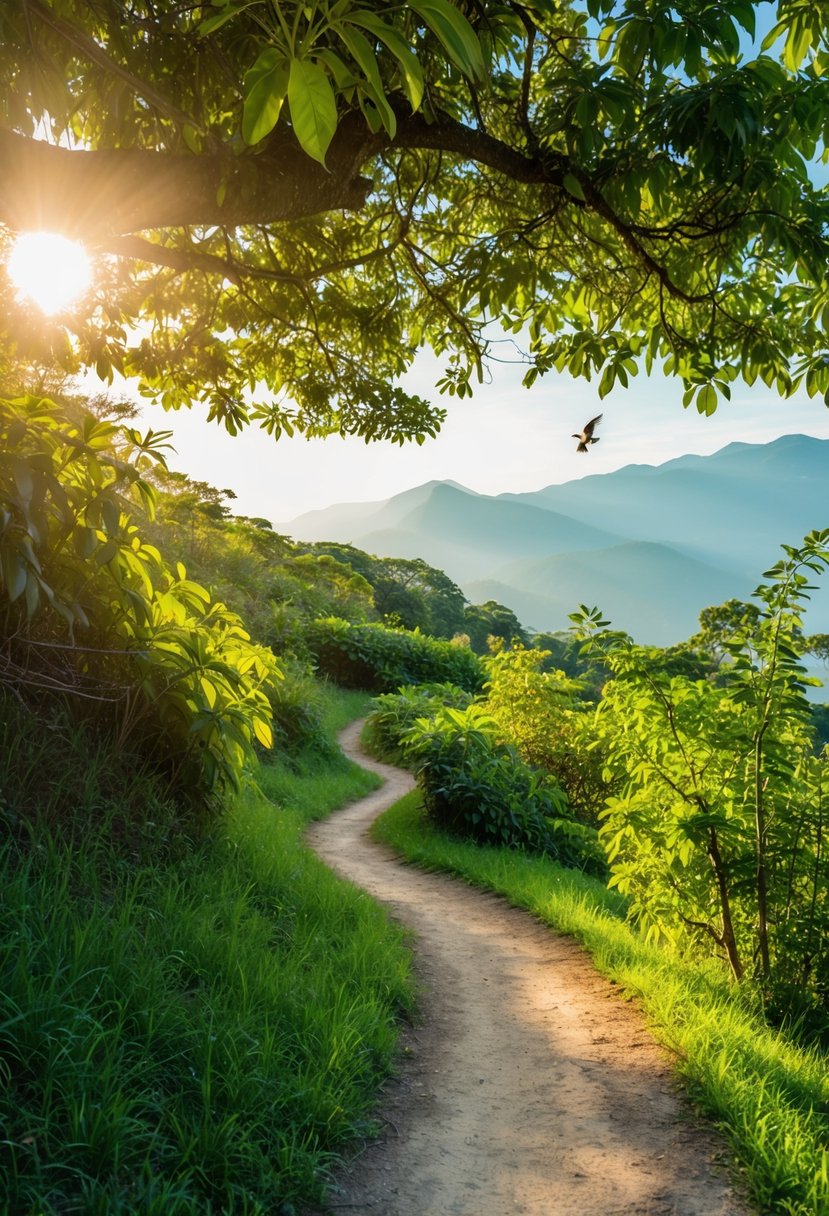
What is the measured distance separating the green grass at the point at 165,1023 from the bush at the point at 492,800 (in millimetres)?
4761

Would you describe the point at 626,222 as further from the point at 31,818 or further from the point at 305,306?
the point at 31,818

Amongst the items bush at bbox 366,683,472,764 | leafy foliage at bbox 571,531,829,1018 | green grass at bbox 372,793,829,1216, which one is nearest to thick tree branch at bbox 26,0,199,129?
leafy foliage at bbox 571,531,829,1018

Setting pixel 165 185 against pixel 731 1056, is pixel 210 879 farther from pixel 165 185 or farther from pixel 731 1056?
pixel 165 185

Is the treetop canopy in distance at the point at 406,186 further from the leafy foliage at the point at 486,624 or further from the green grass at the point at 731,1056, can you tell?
the leafy foliage at the point at 486,624

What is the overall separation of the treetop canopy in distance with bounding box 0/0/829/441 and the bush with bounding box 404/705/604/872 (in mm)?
4648

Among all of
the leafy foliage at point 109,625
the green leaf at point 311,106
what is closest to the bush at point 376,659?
the leafy foliage at point 109,625

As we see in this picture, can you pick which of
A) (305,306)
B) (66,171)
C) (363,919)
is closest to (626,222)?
(305,306)

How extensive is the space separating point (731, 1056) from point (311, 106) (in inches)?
160

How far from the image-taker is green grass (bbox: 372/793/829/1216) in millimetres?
2832

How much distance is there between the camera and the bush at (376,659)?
21562mm

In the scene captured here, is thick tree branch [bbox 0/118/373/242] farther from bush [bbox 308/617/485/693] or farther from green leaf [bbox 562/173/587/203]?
bush [bbox 308/617/485/693]

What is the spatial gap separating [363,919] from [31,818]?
2141 millimetres

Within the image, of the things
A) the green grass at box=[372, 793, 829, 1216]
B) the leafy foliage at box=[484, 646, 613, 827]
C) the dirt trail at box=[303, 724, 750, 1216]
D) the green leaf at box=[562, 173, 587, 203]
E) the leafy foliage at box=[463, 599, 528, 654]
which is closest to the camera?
the dirt trail at box=[303, 724, 750, 1216]

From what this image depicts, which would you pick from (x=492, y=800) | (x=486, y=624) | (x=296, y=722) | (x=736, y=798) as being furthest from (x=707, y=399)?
(x=486, y=624)
